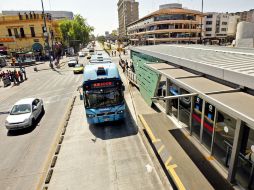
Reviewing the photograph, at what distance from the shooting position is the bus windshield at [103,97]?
1231 cm

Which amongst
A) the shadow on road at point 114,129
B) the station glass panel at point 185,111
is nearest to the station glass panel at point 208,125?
the station glass panel at point 185,111

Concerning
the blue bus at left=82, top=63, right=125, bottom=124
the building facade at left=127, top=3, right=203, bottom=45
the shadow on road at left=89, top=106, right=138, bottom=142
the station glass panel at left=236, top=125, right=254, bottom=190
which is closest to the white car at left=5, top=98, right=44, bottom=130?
the shadow on road at left=89, top=106, right=138, bottom=142

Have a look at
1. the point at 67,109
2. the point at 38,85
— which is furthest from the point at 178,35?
the point at 67,109

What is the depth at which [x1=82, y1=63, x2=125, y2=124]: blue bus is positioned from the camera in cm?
1223

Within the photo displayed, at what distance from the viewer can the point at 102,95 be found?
490 inches

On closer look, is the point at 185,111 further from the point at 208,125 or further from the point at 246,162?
the point at 246,162

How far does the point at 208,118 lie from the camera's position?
809cm

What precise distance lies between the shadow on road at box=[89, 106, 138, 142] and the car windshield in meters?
4.68

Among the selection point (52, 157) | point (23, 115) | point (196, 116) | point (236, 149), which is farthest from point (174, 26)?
point (236, 149)

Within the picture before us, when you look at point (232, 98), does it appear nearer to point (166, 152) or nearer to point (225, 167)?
point (225, 167)

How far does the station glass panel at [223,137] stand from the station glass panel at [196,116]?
1.46 metres

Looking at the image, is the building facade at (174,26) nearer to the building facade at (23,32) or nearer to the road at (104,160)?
the building facade at (23,32)

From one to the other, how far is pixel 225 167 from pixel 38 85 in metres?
25.8

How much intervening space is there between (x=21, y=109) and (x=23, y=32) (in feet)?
169
